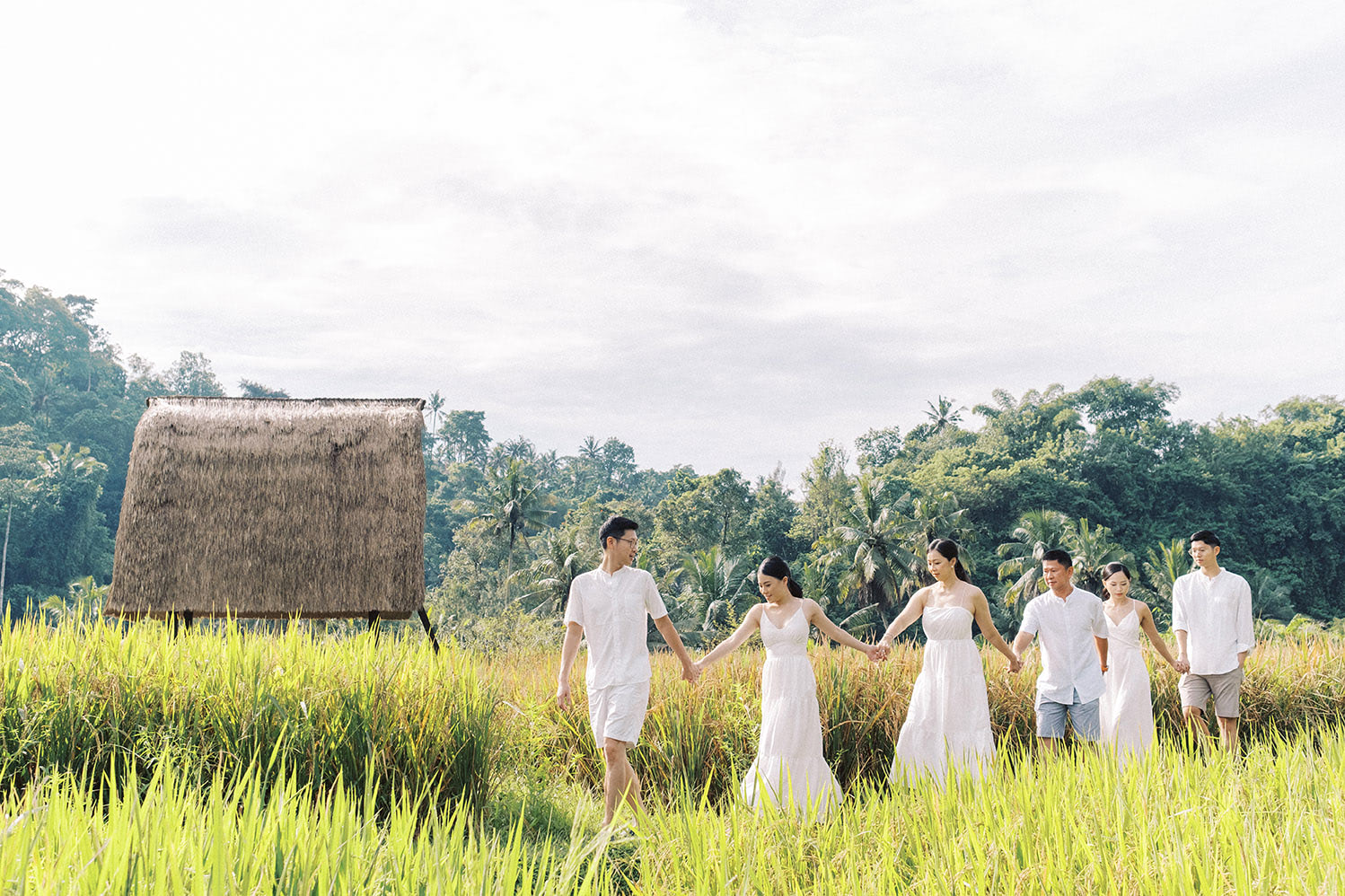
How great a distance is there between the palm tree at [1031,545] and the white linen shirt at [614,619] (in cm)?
3449

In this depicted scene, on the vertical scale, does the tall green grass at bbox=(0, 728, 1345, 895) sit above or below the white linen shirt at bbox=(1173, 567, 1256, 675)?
below

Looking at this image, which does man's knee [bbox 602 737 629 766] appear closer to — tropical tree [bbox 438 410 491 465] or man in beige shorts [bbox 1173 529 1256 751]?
man in beige shorts [bbox 1173 529 1256 751]

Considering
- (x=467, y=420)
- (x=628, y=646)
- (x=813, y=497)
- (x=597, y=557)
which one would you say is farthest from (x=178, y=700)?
(x=467, y=420)

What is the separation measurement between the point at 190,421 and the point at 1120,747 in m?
9.36

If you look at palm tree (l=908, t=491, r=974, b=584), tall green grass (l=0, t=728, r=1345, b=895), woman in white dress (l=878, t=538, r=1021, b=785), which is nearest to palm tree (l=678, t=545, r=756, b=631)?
palm tree (l=908, t=491, r=974, b=584)

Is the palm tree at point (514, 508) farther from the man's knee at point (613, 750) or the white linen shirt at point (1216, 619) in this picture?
the man's knee at point (613, 750)

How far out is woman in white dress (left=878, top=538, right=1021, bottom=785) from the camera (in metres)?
6.07

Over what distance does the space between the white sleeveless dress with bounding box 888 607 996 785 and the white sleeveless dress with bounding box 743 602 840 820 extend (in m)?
0.72

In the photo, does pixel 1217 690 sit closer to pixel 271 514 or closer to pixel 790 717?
pixel 790 717

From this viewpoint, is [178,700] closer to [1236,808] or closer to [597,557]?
[1236,808]

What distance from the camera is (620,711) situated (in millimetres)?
5699

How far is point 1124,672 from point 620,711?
4157 millimetres

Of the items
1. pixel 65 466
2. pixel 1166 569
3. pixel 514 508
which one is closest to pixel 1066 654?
pixel 1166 569

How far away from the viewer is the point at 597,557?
41.1 meters
